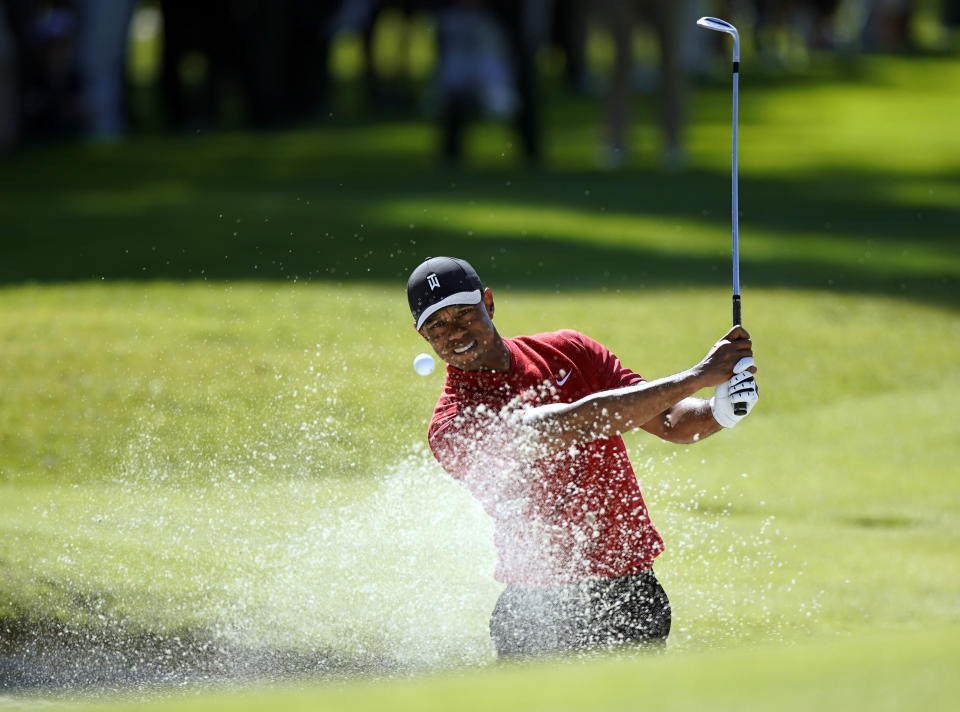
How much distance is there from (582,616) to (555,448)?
57 centimetres

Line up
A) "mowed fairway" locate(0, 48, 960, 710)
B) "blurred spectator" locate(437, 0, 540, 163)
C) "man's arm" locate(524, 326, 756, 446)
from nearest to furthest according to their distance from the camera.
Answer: "man's arm" locate(524, 326, 756, 446) < "mowed fairway" locate(0, 48, 960, 710) < "blurred spectator" locate(437, 0, 540, 163)

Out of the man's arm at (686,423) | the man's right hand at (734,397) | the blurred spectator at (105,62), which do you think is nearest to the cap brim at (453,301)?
the man's arm at (686,423)

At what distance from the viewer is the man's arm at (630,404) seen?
4398 millimetres

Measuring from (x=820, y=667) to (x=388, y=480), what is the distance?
12.6 feet

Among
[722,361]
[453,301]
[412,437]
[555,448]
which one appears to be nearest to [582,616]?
[555,448]

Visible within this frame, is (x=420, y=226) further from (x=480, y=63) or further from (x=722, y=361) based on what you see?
(x=722, y=361)

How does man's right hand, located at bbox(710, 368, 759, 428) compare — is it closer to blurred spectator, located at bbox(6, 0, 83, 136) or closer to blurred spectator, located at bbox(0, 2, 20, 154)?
blurred spectator, located at bbox(0, 2, 20, 154)

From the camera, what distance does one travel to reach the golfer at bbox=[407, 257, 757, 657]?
4.45 meters

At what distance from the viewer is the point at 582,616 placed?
479 centimetres

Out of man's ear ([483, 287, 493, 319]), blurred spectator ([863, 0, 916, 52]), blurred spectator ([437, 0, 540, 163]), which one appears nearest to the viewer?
man's ear ([483, 287, 493, 319])

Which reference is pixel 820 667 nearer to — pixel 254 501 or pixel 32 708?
pixel 32 708

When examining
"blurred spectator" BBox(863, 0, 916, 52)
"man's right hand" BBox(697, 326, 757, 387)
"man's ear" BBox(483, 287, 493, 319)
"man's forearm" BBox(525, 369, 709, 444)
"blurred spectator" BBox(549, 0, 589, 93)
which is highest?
"man's ear" BBox(483, 287, 493, 319)

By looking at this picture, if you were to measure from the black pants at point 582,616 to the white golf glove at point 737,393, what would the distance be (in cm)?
54

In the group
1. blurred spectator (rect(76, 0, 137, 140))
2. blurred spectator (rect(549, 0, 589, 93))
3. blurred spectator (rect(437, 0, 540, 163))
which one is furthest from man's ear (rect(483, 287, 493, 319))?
blurred spectator (rect(549, 0, 589, 93))
